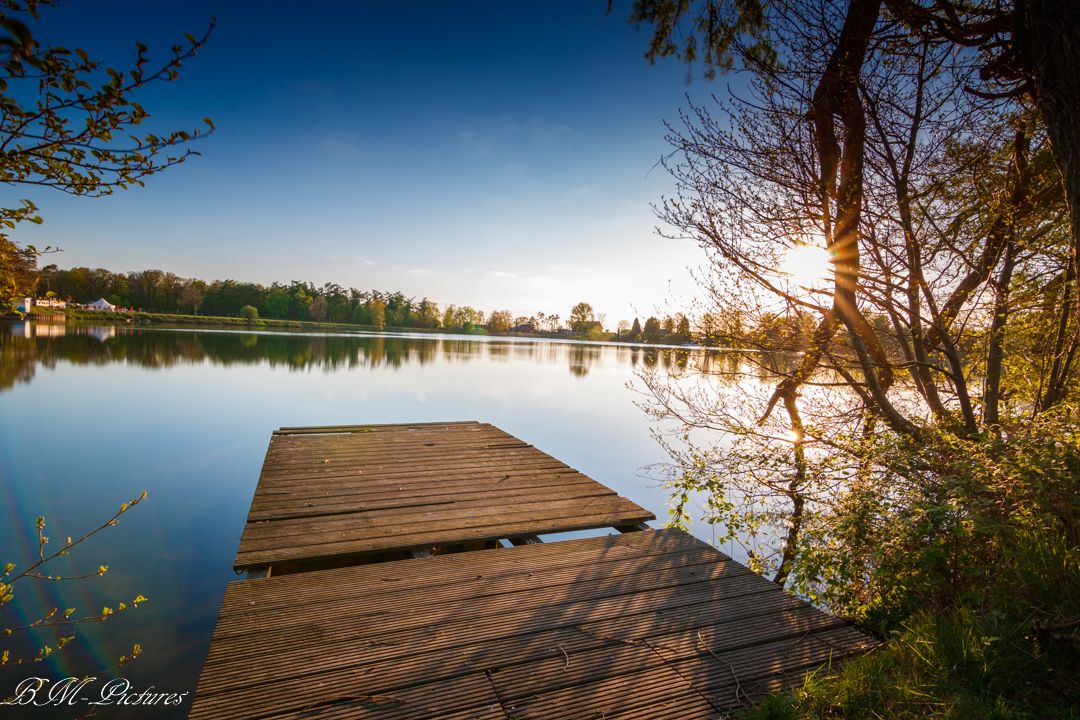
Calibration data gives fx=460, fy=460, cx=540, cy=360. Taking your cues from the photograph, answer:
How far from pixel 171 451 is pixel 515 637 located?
7715 millimetres

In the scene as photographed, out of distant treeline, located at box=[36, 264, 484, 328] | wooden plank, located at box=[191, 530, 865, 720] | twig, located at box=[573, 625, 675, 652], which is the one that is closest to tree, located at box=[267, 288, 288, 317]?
distant treeline, located at box=[36, 264, 484, 328]

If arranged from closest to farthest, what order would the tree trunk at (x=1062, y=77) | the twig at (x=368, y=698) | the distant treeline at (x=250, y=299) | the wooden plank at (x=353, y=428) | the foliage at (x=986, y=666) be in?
the foliage at (x=986, y=666), the twig at (x=368, y=698), the tree trunk at (x=1062, y=77), the wooden plank at (x=353, y=428), the distant treeline at (x=250, y=299)

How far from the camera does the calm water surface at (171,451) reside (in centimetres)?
310

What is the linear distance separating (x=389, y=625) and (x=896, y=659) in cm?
215

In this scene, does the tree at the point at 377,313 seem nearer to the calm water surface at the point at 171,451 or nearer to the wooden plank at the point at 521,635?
the calm water surface at the point at 171,451

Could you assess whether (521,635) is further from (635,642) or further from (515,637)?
(635,642)

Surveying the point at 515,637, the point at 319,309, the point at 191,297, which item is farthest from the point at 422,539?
the point at 319,309

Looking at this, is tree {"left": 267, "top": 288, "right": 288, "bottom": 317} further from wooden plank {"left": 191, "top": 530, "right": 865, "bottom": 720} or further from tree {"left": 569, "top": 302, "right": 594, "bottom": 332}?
wooden plank {"left": 191, "top": 530, "right": 865, "bottom": 720}

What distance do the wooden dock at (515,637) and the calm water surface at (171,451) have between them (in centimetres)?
100

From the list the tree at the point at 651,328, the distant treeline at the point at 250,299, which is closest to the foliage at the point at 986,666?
the tree at the point at 651,328

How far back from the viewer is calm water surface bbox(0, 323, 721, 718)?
10.2 ft

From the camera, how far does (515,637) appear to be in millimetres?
2068

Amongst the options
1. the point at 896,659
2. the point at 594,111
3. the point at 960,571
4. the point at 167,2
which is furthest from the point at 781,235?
the point at 594,111

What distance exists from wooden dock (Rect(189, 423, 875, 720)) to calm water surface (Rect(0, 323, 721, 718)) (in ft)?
3.28
